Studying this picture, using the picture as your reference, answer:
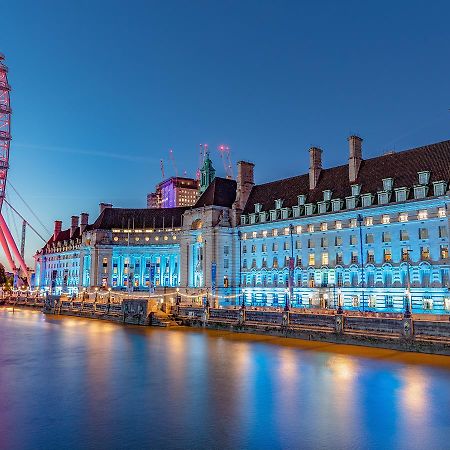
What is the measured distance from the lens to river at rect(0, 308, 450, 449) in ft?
56.2

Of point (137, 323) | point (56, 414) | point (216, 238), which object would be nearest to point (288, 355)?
point (56, 414)

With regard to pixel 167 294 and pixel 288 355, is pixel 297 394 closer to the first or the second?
pixel 288 355

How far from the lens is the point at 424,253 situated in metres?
68.3

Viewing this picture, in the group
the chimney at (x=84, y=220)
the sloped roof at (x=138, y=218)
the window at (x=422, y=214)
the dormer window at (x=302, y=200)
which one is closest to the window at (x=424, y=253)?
the window at (x=422, y=214)

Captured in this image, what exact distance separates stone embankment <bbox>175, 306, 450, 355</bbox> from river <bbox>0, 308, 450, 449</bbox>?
1.88 meters

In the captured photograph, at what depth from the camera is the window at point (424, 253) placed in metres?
67.8

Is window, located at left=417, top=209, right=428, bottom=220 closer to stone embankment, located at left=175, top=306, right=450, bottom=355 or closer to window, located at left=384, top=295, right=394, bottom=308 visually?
window, located at left=384, top=295, right=394, bottom=308

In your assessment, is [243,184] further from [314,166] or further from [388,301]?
[388,301]

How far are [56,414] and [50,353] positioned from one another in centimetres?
2136

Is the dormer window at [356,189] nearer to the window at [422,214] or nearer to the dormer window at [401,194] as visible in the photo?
the dormer window at [401,194]

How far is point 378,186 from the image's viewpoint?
77.1m

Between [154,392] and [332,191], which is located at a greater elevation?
[332,191]

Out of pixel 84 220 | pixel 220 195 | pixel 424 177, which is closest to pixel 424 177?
pixel 424 177

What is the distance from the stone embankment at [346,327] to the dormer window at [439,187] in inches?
889
